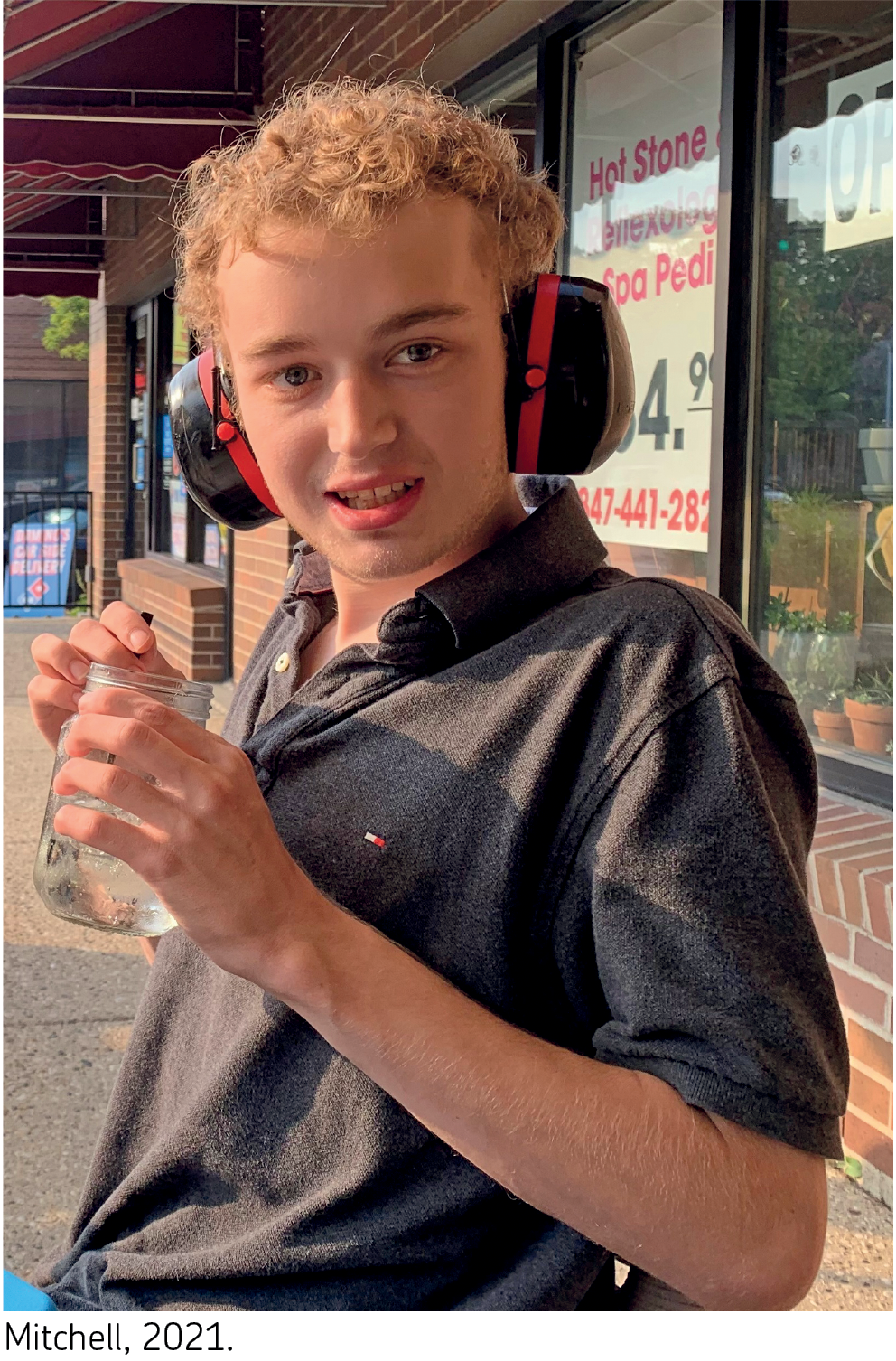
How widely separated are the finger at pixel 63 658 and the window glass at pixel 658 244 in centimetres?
258

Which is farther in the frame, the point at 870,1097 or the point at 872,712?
the point at 872,712

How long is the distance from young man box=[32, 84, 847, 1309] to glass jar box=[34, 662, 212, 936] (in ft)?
0.31

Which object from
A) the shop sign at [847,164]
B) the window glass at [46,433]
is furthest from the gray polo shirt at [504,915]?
the window glass at [46,433]

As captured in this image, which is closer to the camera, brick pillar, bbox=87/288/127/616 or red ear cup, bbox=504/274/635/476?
red ear cup, bbox=504/274/635/476

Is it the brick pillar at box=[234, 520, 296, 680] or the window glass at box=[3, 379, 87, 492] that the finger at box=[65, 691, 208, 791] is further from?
the window glass at box=[3, 379, 87, 492]

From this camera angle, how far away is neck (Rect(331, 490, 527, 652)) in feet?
4.72

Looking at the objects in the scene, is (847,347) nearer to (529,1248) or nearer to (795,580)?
(795,580)

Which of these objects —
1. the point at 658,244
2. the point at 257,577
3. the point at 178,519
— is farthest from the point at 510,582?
the point at 178,519

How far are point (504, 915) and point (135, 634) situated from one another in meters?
0.56

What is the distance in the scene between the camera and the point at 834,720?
3379mm

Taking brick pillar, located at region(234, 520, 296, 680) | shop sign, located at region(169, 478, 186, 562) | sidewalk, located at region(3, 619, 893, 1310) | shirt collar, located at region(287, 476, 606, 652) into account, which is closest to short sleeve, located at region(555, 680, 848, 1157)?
shirt collar, located at region(287, 476, 606, 652)

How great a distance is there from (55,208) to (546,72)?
8.75 metres

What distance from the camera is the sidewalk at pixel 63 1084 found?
9.15 feet

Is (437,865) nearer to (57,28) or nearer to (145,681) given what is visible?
(145,681)
